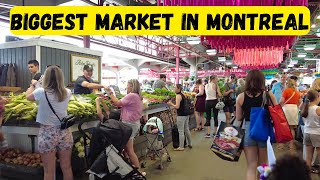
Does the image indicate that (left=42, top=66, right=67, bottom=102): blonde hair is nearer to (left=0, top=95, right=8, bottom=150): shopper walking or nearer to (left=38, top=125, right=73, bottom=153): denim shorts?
(left=38, top=125, right=73, bottom=153): denim shorts

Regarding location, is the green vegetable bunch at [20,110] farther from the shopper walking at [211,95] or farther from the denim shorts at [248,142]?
the shopper walking at [211,95]

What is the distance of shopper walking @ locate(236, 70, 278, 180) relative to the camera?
10.6 ft

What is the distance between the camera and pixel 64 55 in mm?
7875

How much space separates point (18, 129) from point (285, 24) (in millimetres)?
3740

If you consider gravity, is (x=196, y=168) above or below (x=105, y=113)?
below

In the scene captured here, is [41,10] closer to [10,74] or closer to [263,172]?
[263,172]

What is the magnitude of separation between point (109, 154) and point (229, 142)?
1.43 metres

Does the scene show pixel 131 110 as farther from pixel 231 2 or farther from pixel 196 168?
pixel 231 2

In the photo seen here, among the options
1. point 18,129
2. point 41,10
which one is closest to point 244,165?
point 18,129

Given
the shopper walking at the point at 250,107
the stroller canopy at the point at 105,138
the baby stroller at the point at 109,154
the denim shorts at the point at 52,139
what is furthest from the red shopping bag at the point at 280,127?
the denim shorts at the point at 52,139

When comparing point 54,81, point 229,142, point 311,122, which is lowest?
point 229,142

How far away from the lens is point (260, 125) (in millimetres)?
3152

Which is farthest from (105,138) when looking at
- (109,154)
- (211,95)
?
(211,95)

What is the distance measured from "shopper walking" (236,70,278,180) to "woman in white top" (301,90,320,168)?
4.57 feet
